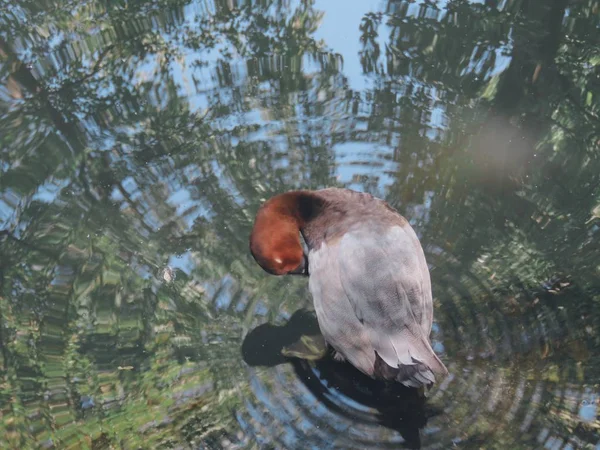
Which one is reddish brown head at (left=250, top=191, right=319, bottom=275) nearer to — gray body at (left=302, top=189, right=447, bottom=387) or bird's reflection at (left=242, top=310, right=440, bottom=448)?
gray body at (left=302, top=189, right=447, bottom=387)

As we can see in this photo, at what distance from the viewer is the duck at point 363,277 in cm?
296

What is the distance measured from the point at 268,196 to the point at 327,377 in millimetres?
1422

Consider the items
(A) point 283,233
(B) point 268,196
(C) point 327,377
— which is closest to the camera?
(C) point 327,377

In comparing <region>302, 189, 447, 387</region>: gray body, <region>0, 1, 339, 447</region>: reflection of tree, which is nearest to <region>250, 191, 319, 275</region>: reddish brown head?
<region>302, 189, 447, 387</region>: gray body

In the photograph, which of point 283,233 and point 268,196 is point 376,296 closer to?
point 283,233

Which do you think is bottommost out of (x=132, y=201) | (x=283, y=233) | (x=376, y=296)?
(x=132, y=201)

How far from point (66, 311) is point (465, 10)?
4.44m

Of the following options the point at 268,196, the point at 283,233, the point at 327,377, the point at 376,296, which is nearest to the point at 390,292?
the point at 376,296

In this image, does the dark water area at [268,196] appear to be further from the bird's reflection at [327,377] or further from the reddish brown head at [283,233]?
the reddish brown head at [283,233]

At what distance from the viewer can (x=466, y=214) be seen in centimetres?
410

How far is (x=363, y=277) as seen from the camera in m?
3.09

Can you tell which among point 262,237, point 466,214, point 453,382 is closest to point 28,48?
point 262,237

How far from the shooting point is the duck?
296cm

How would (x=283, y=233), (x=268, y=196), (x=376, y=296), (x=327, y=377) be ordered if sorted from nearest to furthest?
(x=376, y=296), (x=327, y=377), (x=283, y=233), (x=268, y=196)
